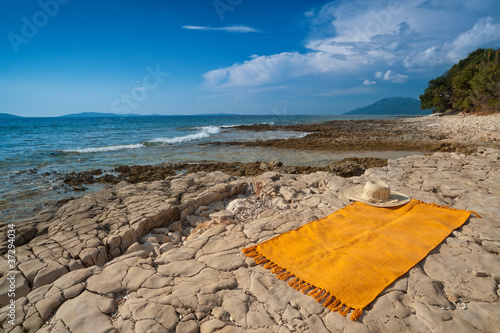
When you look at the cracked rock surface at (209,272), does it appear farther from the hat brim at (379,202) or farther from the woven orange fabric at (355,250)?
the hat brim at (379,202)

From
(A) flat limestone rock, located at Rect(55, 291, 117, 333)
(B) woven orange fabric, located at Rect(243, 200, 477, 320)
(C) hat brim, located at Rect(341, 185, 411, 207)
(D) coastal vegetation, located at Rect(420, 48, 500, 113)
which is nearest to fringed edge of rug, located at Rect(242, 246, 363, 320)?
(B) woven orange fabric, located at Rect(243, 200, 477, 320)

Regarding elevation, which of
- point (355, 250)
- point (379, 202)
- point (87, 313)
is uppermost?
point (379, 202)

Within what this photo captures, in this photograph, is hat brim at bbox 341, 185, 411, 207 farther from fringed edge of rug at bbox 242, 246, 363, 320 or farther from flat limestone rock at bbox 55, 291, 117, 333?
flat limestone rock at bbox 55, 291, 117, 333

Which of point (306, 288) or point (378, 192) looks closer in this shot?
point (306, 288)

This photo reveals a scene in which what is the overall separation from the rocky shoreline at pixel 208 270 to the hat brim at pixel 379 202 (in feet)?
1.12

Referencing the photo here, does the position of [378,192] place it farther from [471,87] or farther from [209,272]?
[471,87]

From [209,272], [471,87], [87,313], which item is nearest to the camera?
[87,313]

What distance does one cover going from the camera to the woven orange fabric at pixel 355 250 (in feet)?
8.46

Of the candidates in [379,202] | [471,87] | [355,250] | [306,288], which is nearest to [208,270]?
[306,288]

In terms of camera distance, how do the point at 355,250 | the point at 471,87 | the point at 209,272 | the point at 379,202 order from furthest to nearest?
the point at 471,87
the point at 379,202
the point at 355,250
the point at 209,272

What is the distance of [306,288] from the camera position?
264 cm

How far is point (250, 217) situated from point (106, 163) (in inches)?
443

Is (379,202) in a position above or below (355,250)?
above

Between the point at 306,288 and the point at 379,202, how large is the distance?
2803mm
